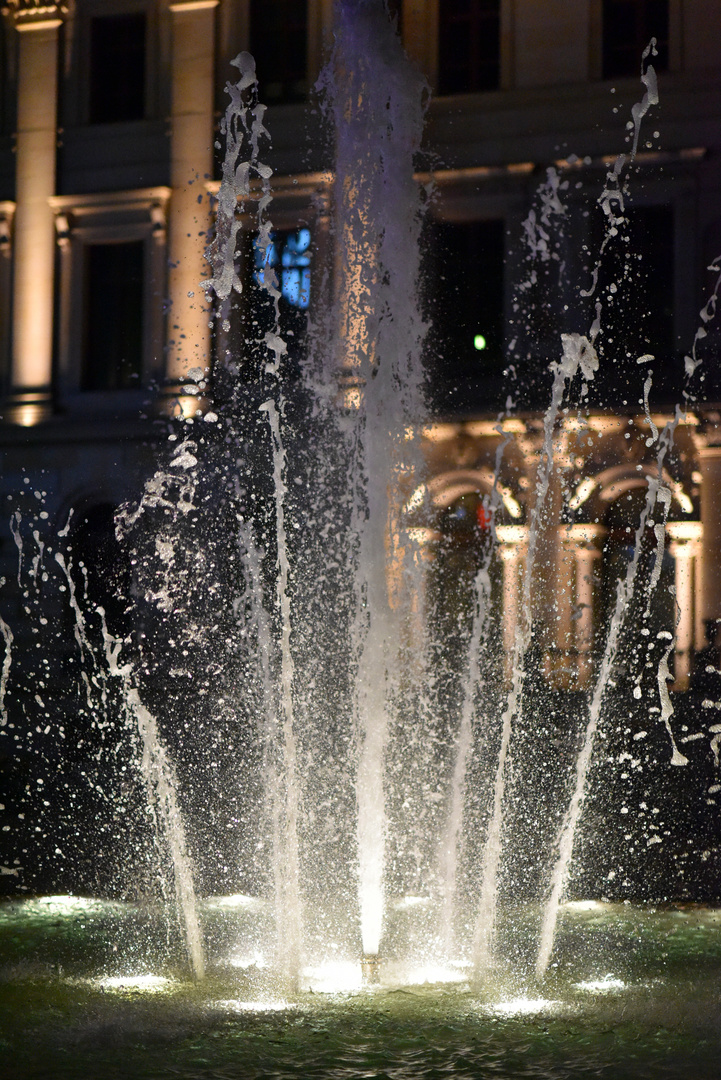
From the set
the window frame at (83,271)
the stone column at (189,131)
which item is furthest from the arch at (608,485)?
the window frame at (83,271)

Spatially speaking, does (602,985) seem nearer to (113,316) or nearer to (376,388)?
(376,388)

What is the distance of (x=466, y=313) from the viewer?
59.9 feet

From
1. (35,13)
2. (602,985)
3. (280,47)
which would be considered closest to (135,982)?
(602,985)

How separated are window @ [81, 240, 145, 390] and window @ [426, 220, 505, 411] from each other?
4985mm

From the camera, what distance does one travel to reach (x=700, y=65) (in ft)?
56.0

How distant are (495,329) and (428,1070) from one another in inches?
588

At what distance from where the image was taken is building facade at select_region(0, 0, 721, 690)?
→ 1705cm

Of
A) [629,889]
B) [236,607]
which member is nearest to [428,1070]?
[629,889]

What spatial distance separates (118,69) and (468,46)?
6045 mm

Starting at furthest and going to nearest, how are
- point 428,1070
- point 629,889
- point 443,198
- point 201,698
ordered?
point 443,198 → point 201,698 → point 629,889 → point 428,1070

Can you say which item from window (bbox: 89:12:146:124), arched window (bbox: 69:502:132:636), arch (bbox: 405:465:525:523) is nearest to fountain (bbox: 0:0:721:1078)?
arch (bbox: 405:465:525:523)

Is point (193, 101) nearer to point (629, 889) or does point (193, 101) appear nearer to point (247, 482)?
point (247, 482)

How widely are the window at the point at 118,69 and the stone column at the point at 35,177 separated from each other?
0.67 m

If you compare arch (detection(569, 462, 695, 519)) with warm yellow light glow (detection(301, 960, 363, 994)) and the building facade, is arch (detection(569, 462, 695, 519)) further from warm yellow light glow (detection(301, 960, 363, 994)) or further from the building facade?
warm yellow light glow (detection(301, 960, 363, 994))
